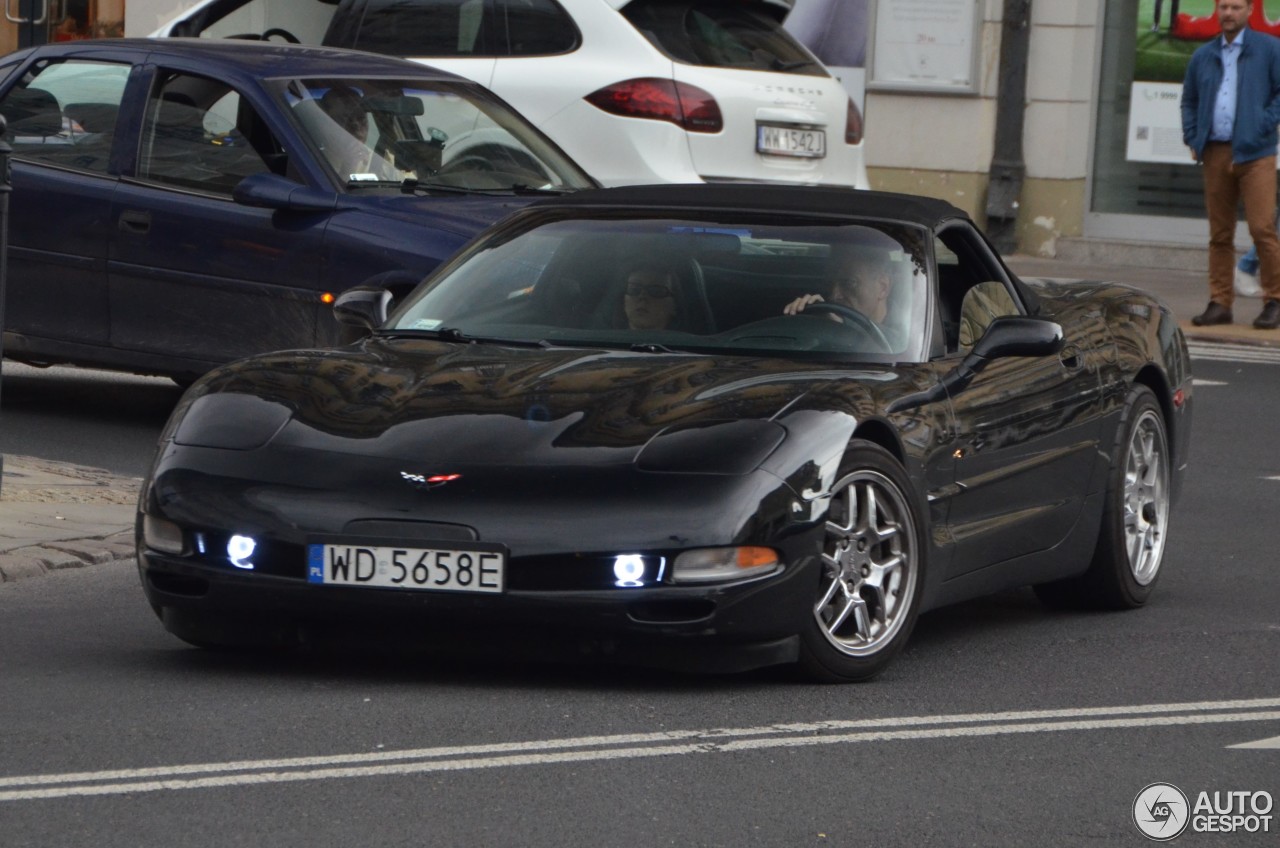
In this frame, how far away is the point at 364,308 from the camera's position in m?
7.32

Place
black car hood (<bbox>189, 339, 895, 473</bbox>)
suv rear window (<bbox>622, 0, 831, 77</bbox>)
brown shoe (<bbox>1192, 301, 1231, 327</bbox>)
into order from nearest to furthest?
1. black car hood (<bbox>189, 339, 895, 473</bbox>)
2. suv rear window (<bbox>622, 0, 831, 77</bbox>)
3. brown shoe (<bbox>1192, 301, 1231, 327</bbox>)

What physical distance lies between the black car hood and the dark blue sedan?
3.39m

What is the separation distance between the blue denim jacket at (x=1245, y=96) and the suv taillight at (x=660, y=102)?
3.82 meters

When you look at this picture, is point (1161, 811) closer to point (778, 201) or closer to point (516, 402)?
point (516, 402)

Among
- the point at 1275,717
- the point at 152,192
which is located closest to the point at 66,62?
the point at 152,192

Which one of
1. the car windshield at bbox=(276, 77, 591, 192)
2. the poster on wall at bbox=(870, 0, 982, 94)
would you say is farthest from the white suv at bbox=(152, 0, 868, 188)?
the poster on wall at bbox=(870, 0, 982, 94)

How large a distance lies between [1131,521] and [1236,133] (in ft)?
26.8

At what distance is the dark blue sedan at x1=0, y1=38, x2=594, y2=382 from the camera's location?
10.1 metres

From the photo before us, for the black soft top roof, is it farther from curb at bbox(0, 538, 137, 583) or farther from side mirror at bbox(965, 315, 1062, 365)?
curb at bbox(0, 538, 137, 583)

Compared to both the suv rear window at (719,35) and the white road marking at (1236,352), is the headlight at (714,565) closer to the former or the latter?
the suv rear window at (719,35)

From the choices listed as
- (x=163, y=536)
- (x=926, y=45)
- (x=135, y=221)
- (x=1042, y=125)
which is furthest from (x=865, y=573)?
(x=926, y=45)

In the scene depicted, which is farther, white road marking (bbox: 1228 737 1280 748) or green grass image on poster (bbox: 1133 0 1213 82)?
green grass image on poster (bbox: 1133 0 1213 82)

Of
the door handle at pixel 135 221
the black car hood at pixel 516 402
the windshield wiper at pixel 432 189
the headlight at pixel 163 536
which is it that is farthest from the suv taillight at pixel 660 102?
the headlight at pixel 163 536

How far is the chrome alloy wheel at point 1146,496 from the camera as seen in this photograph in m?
7.71
